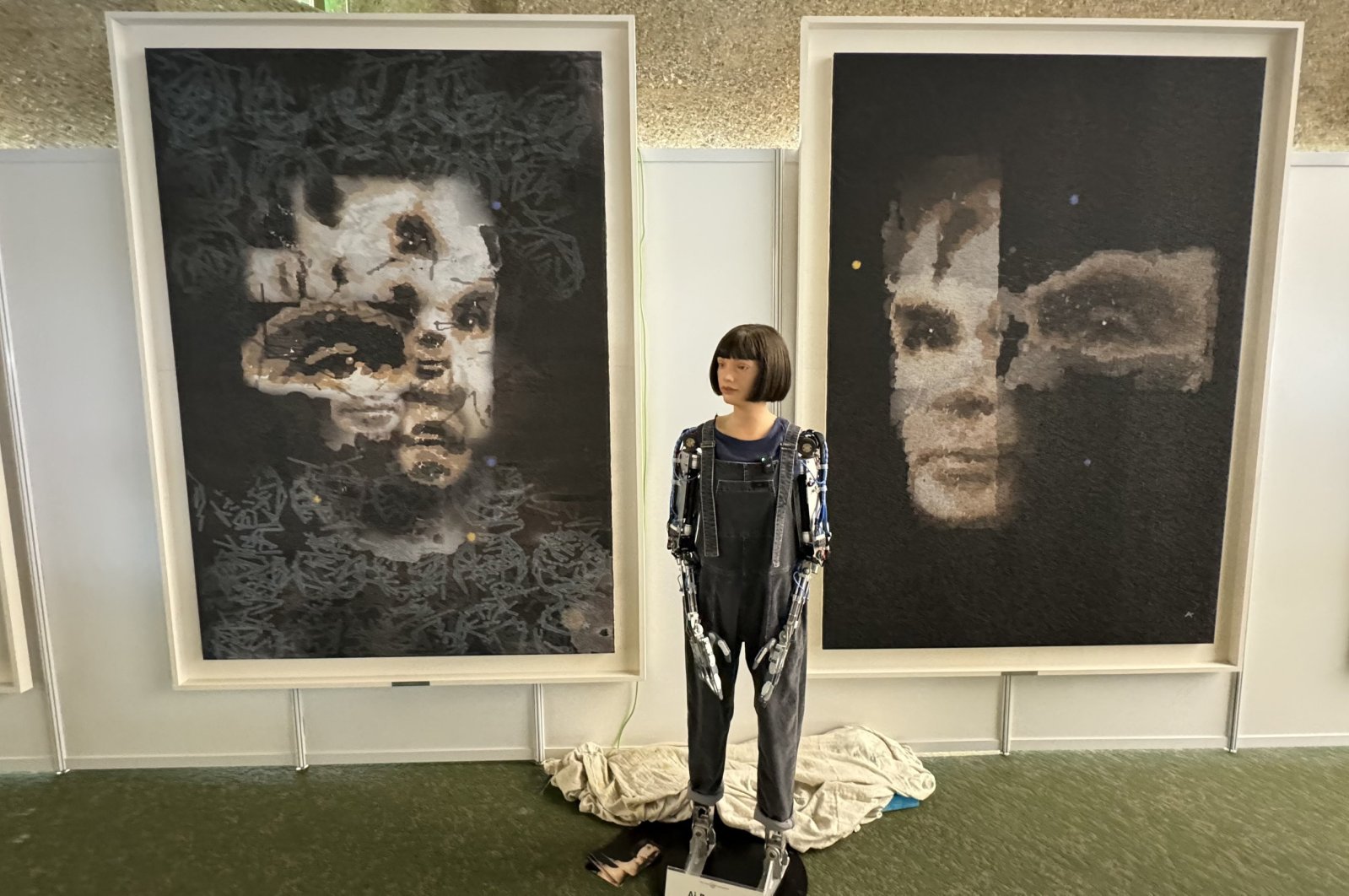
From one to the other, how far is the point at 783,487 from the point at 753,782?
119 cm

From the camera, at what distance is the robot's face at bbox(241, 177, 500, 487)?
232cm

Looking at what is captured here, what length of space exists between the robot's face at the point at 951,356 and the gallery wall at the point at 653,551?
0.41 meters

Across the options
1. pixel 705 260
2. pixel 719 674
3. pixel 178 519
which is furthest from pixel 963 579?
pixel 178 519

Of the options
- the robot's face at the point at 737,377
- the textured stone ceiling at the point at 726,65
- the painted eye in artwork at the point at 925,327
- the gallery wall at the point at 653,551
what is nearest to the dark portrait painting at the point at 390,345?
the gallery wall at the point at 653,551

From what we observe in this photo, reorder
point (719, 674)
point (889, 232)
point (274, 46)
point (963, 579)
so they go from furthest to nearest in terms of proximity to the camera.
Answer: point (963, 579), point (889, 232), point (274, 46), point (719, 674)

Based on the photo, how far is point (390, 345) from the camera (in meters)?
2.38

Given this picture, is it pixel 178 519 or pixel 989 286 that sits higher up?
pixel 989 286

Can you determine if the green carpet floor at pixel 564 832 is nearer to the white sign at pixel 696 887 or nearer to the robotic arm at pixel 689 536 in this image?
the white sign at pixel 696 887

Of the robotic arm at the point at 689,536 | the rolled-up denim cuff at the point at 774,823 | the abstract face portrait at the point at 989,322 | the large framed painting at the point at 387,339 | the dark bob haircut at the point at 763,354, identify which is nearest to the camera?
the dark bob haircut at the point at 763,354

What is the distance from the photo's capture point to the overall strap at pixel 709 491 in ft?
6.02

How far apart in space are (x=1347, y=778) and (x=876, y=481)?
76.8 inches

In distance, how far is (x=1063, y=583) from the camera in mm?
2539

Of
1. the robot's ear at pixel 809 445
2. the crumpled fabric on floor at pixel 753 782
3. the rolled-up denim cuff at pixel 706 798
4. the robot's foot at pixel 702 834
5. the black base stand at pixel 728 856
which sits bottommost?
the black base stand at pixel 728 856

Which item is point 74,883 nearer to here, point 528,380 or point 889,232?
point 528,380
